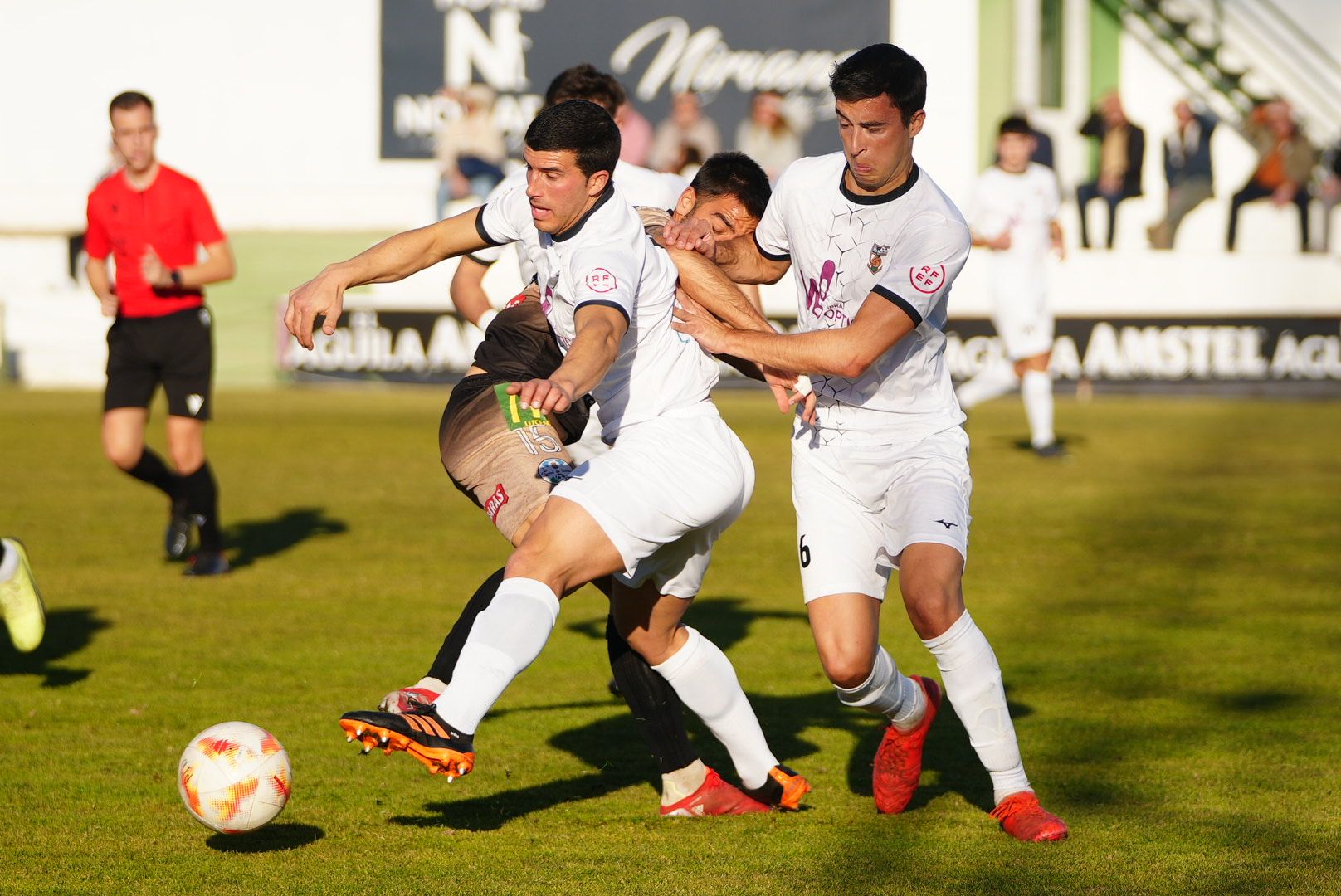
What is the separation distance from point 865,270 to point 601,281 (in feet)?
3.06

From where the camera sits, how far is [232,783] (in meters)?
4.60

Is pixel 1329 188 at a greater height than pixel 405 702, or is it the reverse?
pixel 1329 188

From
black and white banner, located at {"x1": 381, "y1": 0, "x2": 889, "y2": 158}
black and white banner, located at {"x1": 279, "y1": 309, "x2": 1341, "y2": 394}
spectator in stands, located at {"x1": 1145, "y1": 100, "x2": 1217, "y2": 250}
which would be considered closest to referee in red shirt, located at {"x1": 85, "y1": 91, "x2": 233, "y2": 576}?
black and white banner, located at {"x1": 279, "y1": 309, "x2": 1341, "y2": 394}

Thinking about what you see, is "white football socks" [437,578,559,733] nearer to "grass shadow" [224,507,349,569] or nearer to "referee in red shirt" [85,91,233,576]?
"referee in red shirt" [85,91,233,576]

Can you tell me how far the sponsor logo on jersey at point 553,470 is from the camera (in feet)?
16.3

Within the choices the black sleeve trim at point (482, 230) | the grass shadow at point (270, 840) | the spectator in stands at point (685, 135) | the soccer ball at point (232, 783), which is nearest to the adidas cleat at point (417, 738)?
the soccer ball at point (232, 783)

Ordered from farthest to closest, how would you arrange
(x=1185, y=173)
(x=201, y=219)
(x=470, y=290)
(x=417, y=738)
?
(x=1185, y=173), (x=201, y=219), (x=470, y=290), (x=417, y=738)

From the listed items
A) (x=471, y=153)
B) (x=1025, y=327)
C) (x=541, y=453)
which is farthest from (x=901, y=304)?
(x=471, y=153)

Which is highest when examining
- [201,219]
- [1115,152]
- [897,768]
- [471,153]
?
[1115,152]

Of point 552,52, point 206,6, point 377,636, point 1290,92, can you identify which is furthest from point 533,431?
point 1290,92

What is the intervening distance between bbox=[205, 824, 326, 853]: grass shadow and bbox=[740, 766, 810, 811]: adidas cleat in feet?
4.37

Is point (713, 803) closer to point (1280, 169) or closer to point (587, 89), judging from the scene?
point (587, 89)

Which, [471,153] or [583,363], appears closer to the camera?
[583,363]

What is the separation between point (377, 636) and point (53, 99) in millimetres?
21410
